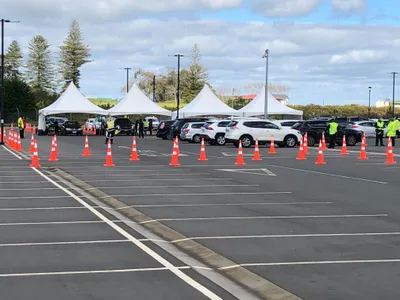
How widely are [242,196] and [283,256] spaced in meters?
6.35

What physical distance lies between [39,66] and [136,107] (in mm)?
67594

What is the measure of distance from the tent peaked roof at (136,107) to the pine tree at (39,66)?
6508cm

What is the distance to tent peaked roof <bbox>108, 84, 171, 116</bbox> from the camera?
62.2 meters

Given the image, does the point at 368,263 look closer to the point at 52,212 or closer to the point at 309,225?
the point at 309,225

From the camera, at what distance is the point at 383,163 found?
24688mm

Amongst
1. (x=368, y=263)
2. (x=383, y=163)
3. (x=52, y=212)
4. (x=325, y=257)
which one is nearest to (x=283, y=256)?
(x=325, y=257)

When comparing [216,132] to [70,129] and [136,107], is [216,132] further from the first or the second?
[70,129]

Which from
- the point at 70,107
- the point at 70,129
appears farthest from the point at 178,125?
the point at 70,107

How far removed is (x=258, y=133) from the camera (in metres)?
37.2

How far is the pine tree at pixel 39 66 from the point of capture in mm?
125938

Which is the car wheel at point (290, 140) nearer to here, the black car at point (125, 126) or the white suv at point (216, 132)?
the white suv at point (216, 132)

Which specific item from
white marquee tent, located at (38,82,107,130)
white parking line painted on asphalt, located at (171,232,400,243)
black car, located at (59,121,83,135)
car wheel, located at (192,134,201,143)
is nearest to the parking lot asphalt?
white parking line painted on asphalt, located at (171,232,400,243)

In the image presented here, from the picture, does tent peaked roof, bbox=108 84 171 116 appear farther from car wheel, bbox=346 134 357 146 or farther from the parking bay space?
the parking bay space

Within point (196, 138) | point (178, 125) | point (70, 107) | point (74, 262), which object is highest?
point (70, 107)
